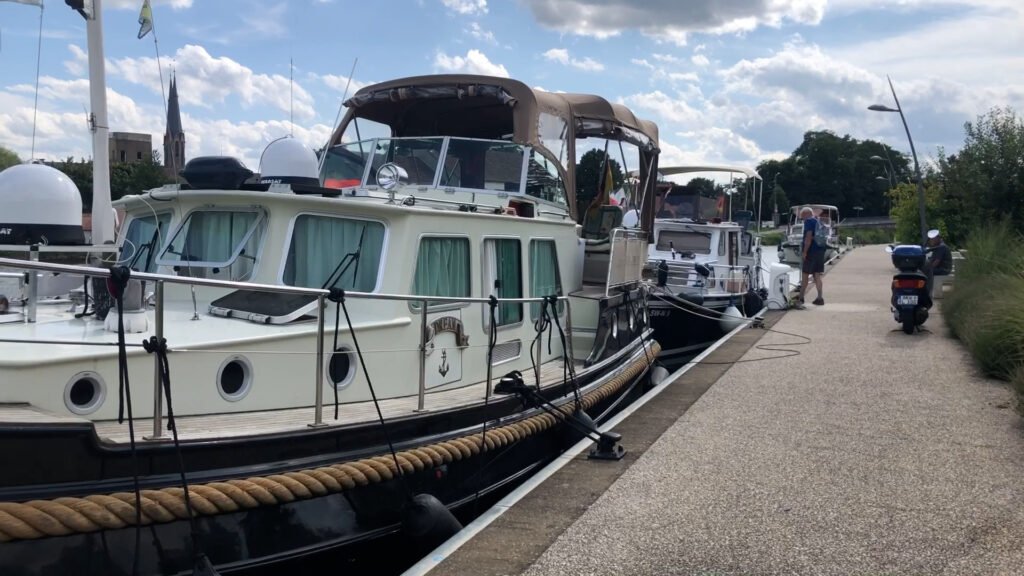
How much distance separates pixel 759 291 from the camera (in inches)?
768

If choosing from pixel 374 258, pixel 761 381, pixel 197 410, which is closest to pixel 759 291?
pixel 761 381

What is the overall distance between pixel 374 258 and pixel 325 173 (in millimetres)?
3030

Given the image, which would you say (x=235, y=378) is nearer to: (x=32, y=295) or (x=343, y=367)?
(x=343, y=367)

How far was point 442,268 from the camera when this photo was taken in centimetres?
627

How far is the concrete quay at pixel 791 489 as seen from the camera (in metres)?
4.39

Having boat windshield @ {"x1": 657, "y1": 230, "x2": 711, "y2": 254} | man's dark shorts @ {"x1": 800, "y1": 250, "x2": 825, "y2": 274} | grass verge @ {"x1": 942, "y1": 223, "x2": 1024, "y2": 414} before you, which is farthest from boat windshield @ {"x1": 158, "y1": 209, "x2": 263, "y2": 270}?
boat windshield @ {"x1": 657, "y1": 230, "x2": 711, "y2": 254}

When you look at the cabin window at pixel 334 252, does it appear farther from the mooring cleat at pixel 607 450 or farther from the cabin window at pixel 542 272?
the mooring cleat at pixel 607 450

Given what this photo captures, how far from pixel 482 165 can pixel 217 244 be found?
284 cm

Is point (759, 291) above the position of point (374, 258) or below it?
below

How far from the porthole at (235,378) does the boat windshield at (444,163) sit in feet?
11.9

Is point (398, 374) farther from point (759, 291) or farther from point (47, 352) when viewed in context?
point (759, 291)

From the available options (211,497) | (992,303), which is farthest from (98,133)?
(992,303)

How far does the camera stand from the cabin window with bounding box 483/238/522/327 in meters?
6.76

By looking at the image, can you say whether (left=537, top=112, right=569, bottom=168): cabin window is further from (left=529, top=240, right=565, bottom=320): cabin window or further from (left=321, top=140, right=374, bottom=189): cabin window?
(left=321, top=140, right=374, bottom=189): cabin window
